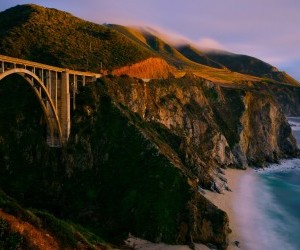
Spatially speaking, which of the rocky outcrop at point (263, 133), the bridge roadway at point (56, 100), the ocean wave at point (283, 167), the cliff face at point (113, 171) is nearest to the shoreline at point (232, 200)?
the cliff face at point (113, 171)

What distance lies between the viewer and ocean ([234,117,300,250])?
5144 centimetres

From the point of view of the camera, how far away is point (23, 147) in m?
56.2

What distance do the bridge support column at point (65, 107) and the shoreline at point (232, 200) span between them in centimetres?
2327

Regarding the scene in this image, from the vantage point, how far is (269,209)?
6391 cm

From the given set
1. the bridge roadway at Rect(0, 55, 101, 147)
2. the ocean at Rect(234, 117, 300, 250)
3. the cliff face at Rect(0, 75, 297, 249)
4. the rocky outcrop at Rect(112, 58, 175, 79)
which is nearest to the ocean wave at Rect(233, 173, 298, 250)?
the ocean at Rect(234, 117, 300, 250)

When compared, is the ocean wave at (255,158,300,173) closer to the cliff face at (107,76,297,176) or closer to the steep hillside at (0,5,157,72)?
the cliff face at (107,76,297,176)

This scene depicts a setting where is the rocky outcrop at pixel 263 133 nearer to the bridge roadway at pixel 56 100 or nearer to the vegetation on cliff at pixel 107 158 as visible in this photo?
the vegetation on cliff at pixel 107 158

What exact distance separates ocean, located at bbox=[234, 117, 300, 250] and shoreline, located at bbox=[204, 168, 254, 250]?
0.54 meters

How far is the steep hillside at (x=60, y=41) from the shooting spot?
7906 cm

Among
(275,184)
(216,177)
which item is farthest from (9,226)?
(275,184)

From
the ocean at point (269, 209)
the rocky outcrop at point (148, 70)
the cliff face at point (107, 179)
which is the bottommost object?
the ocean at point (269, 209)

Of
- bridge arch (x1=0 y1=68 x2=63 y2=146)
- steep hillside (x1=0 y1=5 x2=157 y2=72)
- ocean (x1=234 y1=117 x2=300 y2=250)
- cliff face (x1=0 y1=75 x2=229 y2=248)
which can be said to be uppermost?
steep hillside (x1=0 y1=5 x2=157 y2=72)

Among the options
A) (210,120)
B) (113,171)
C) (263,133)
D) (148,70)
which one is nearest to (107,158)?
(113,171)

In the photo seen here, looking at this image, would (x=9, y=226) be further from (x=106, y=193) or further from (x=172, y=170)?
(x=172, y=170)
